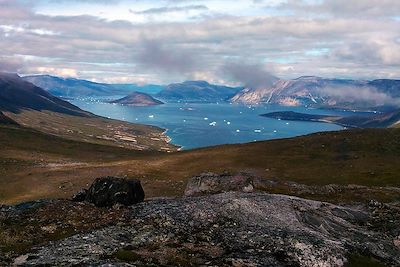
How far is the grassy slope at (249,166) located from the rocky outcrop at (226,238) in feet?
117

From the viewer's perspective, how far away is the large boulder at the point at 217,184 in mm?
57156

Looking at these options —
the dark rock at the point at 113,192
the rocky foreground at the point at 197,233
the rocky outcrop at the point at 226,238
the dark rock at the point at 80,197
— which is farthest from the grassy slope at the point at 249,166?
the rocky outcrop at the point at 226,238

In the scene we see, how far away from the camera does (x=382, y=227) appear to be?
43969 millimetres

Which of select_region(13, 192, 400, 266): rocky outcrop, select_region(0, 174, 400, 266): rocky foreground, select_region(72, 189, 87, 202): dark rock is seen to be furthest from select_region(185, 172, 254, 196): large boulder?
select_region(72, 189, 87, 202): dark rock

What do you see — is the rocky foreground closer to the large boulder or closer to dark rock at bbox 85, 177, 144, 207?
dark rock at bbox 85, 177, 144, 207

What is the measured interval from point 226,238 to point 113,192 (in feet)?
43.9

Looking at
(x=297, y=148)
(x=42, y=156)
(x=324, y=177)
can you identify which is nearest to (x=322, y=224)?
(x=324, y=177)

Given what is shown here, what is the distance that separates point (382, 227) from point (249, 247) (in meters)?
19.1

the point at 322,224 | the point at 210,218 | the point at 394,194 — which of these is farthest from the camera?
the point at 394,194

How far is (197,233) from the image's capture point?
34.3 metres

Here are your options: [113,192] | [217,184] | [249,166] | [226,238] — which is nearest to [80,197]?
[113,192]

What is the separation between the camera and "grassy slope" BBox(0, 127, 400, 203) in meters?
84.2

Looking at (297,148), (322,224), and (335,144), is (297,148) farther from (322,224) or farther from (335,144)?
(322,224)

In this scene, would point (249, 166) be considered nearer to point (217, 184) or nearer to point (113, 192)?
point (217, 184)
